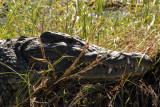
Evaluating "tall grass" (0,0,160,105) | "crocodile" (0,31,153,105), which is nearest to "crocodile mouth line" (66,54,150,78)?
"crocodile" (0,31,153,105)

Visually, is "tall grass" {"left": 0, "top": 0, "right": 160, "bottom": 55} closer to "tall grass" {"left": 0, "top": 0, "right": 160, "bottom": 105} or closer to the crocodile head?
"tall grass" {"left": 0, "top": 0, "right": 160, "bottom": 105}

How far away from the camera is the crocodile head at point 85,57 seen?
2.44 metres

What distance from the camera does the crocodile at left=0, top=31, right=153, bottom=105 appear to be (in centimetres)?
244

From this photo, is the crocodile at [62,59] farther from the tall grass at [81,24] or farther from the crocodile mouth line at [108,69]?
the tall grass at [81,24]

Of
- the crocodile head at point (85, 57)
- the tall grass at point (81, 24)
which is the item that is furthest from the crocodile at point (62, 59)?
the tall grass at point (81, 24)

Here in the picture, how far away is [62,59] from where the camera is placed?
2555 millimetres

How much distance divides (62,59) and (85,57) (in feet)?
0.91

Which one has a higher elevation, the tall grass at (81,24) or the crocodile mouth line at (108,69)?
the tall grass at (81,24)

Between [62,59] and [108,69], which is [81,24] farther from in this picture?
[108,69]

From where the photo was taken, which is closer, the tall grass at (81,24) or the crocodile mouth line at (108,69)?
the crocodile mouth line at (108,69)

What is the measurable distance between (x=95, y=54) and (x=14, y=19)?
71.0 inches

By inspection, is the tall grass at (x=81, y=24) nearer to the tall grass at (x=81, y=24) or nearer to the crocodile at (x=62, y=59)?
the tall grass at (x=81, y=24)

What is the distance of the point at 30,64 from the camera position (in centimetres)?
257

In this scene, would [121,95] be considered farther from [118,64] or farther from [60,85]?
[60,85]
